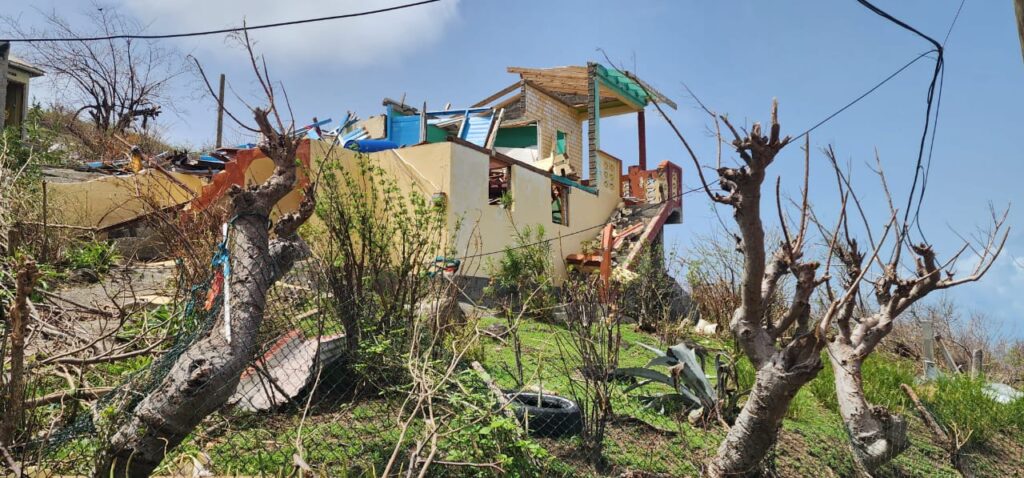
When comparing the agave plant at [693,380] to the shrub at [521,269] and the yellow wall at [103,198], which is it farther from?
the yellow wall at [103,198]

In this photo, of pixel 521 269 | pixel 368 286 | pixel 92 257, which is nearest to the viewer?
pixel 368 286

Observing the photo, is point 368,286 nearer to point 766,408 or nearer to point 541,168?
point 766,408

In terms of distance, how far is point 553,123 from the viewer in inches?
763

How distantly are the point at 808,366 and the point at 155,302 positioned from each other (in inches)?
270

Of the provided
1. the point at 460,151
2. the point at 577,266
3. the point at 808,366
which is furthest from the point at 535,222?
the point at 808,366

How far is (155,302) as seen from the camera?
7.93 meters

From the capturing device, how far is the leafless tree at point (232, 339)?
366 centimetres

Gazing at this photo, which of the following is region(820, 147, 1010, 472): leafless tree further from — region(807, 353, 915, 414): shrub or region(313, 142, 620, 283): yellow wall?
region(313, 142, 620, 283): yellow wall

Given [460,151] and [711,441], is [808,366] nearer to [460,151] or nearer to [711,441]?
[711,441]

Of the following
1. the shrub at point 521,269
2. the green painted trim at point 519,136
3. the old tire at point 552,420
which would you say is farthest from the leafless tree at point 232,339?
the green painted trim at point 519,136

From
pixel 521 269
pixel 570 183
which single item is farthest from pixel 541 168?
pixel 521 269

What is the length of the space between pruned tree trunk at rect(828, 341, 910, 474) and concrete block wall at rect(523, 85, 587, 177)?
1203 centimetres

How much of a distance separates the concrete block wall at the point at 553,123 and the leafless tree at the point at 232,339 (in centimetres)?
1308

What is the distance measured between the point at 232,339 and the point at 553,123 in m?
16.1
